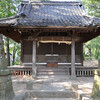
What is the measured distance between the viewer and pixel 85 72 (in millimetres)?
8328

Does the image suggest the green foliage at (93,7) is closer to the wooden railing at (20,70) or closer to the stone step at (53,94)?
the wooden railing at (20,70)

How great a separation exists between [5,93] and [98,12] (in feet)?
42.3

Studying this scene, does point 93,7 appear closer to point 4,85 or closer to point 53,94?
point 53,94

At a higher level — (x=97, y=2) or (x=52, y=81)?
(x=97, y=2)

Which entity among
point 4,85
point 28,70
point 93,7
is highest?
point 93,7

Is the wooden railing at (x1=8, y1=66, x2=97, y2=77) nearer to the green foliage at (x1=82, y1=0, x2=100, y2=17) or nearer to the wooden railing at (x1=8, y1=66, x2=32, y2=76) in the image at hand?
the wooden railing at (x1=8, y1=66, x2=32, y2=76)

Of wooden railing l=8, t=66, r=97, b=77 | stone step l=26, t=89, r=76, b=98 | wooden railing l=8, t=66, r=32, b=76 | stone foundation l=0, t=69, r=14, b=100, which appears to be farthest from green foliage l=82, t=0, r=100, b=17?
stone foundation l=0, t=69, r=14, b=100

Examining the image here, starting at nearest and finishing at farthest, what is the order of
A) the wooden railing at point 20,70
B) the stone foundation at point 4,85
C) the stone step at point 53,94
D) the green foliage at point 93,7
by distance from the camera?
the stone foundation at point 4,85, the stone step at point 53,94, the wooden railing at point 20,70, the green foliage at point 93,7

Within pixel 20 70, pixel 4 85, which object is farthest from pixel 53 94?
pixel 20 70

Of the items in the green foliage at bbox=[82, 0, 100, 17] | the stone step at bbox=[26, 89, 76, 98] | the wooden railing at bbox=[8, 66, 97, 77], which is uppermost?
the green foliage at bbox=[82, 0, 100, 17]

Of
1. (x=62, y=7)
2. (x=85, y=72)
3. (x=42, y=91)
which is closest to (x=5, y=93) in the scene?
(x=42, y=91)

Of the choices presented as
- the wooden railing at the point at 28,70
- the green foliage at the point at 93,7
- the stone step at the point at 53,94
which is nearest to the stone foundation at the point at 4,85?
the stone step at the point at 53,94

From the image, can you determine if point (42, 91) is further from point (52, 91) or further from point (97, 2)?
point (97, 2)

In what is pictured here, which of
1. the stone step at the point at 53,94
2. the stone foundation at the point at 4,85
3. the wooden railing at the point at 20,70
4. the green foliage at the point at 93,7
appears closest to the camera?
the stone foundation at the point at 4,85
